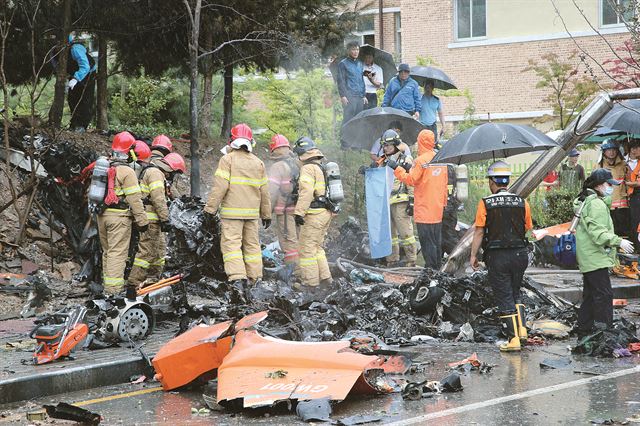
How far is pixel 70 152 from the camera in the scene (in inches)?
551

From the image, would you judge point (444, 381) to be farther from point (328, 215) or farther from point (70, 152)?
point (70, 152)

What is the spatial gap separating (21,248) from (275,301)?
17.9ft

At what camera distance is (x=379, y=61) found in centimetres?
1942

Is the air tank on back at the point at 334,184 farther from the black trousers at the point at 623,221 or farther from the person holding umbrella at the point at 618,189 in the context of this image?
the black trousers at the point at 623,221

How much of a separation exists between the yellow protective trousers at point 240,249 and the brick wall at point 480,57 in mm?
19257

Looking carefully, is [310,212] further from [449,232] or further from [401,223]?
[449,232]

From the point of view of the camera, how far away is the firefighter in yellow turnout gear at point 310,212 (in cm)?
1253

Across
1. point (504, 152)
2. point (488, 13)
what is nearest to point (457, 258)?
point (504, 152)

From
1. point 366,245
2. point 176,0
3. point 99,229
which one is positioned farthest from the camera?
point 176,0

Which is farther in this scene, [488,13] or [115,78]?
[488,13]

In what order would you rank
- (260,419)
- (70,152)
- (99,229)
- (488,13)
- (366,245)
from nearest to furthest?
(260,419) < (99,229) < (70,152) < (366,245) < (488,13)

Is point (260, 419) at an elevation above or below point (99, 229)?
below

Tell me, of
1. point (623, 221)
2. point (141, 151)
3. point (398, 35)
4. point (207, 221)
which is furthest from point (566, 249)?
point (398, 35)

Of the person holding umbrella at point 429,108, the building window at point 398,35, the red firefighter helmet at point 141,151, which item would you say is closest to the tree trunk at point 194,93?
the red firefighter helmet at point 141,151
